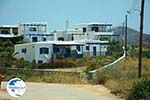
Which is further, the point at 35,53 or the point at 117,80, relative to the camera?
the point at 35,53

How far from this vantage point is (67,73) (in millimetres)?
39719

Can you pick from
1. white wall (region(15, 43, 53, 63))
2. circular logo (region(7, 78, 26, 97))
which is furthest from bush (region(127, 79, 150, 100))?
white wall (region(15, 43, 53, 63))

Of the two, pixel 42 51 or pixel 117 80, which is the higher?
pixel 117 80

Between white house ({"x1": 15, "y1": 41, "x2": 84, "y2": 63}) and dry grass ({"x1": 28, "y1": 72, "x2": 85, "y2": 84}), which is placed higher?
dry grass ({"x1": 28, "y1": 72, "x2": 85, "y2": 84})

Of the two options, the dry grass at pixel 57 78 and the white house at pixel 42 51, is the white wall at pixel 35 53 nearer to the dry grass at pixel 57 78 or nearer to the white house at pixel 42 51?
the white house at pixel 42 51

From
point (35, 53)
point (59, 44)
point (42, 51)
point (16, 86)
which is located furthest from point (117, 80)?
point (59, 44)

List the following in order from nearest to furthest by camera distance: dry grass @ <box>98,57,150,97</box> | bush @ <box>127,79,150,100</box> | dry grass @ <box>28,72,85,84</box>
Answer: bush @ <box>127,79,150,100</box>
dry grass @ <box>98,57,150,97</box>
dry grass @ <box>28,72,85,84</box>

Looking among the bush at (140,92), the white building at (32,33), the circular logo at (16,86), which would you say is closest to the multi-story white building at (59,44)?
the white building at (32,33)

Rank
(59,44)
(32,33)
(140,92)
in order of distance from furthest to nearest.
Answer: (32,33) → (59,44) → (140,92)

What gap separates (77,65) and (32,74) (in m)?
20.2

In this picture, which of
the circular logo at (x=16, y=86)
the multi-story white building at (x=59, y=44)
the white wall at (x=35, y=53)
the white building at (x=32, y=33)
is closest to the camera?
the circular logo at (x=16, y=86)

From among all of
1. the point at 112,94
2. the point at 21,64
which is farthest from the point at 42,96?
the point at 21,64

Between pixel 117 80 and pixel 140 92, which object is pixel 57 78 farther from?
pixel 140 92

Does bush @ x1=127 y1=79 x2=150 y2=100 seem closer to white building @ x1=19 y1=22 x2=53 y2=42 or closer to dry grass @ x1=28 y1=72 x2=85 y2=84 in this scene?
dry grass @ x1=28 y1=72 x2=85 y2=84
